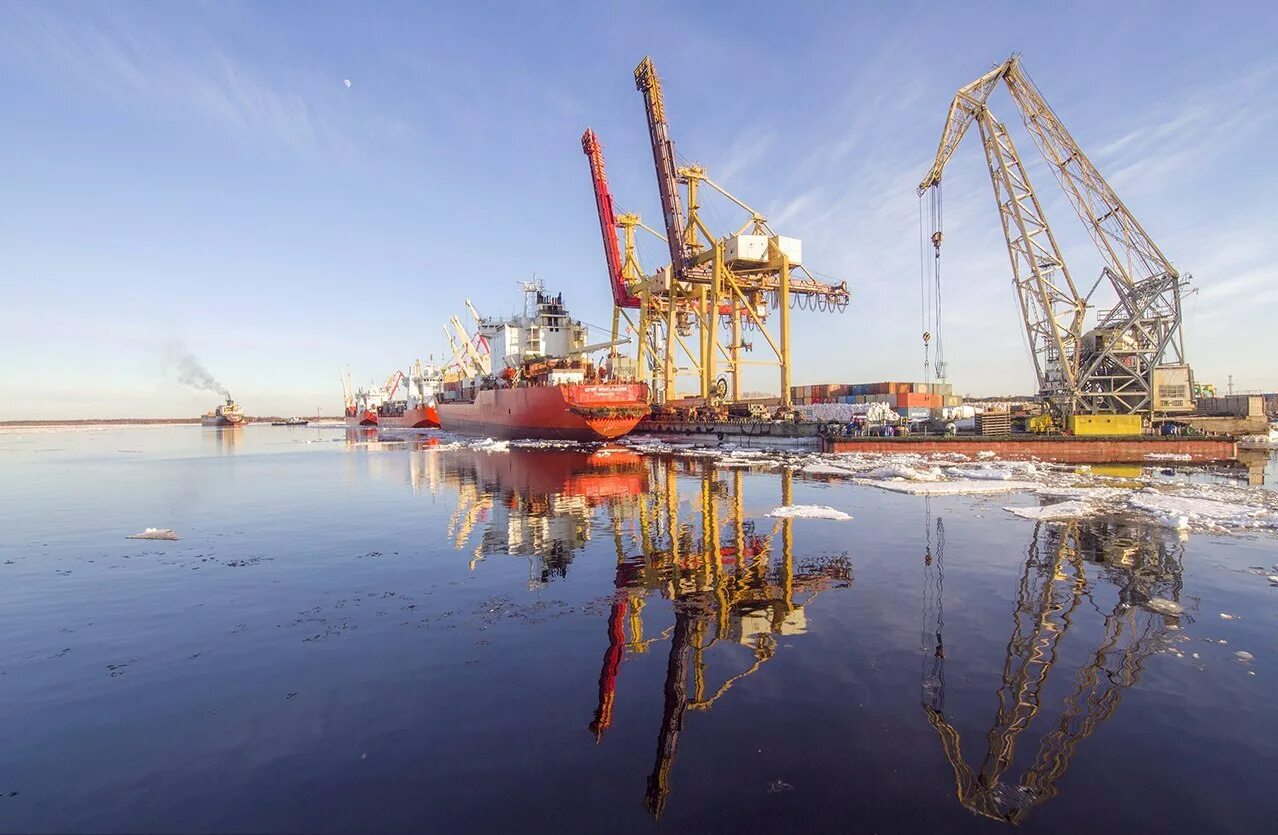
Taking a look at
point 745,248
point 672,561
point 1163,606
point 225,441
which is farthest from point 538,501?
point 225,441

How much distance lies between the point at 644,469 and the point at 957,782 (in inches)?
919

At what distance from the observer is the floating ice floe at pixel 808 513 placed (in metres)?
15.3

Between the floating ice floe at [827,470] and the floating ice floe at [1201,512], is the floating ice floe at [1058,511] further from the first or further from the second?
the floating ice floe at [827,470]

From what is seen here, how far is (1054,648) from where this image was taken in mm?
6980

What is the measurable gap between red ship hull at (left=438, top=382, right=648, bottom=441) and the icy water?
96.5 ft

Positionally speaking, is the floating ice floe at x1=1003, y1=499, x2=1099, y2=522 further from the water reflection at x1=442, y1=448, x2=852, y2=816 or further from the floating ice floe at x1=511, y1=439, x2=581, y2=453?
the floating ice floe at x1=511, y1=439, x2=581, y2=453

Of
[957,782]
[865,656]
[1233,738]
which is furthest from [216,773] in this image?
[1233,738]

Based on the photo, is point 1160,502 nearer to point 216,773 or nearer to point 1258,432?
point 216,773

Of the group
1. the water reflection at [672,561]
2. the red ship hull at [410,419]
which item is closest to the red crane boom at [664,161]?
the water reflection at [672,561]

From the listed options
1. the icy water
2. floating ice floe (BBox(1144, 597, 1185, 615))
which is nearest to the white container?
the icy water

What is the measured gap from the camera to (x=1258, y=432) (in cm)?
4619

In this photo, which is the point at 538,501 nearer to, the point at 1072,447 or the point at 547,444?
the point at 547,444

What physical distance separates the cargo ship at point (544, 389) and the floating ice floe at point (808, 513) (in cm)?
2766

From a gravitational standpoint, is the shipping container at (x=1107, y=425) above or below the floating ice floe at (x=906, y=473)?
above
